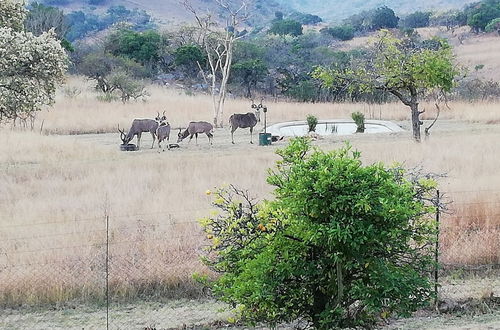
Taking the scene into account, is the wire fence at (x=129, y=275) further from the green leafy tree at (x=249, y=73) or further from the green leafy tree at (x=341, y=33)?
the green leafy tree at (x=341, y=33)

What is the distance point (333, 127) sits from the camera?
106 feet

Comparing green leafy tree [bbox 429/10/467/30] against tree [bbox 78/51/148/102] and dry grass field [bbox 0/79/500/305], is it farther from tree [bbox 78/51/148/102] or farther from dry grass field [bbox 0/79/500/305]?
dry grass field [bbox 0/79/500/305]

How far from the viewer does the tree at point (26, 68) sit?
54.4 ft

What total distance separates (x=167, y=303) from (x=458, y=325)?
334cm

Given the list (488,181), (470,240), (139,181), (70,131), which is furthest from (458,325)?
(70,131)

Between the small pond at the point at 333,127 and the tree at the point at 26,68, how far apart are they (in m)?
13.8

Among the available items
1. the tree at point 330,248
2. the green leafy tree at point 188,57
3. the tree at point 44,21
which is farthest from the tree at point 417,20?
the tree at point 330,248

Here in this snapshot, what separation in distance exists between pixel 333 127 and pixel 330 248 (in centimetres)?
2668

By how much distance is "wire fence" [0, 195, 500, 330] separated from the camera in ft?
28.1

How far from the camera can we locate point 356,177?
569 cm

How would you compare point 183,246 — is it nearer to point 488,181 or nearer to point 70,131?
point 488,181

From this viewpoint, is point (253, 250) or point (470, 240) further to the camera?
point (470, 240)

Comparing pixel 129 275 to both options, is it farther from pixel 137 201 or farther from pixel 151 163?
pixel 151 163

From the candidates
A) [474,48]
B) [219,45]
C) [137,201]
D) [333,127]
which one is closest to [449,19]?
[474,48]
